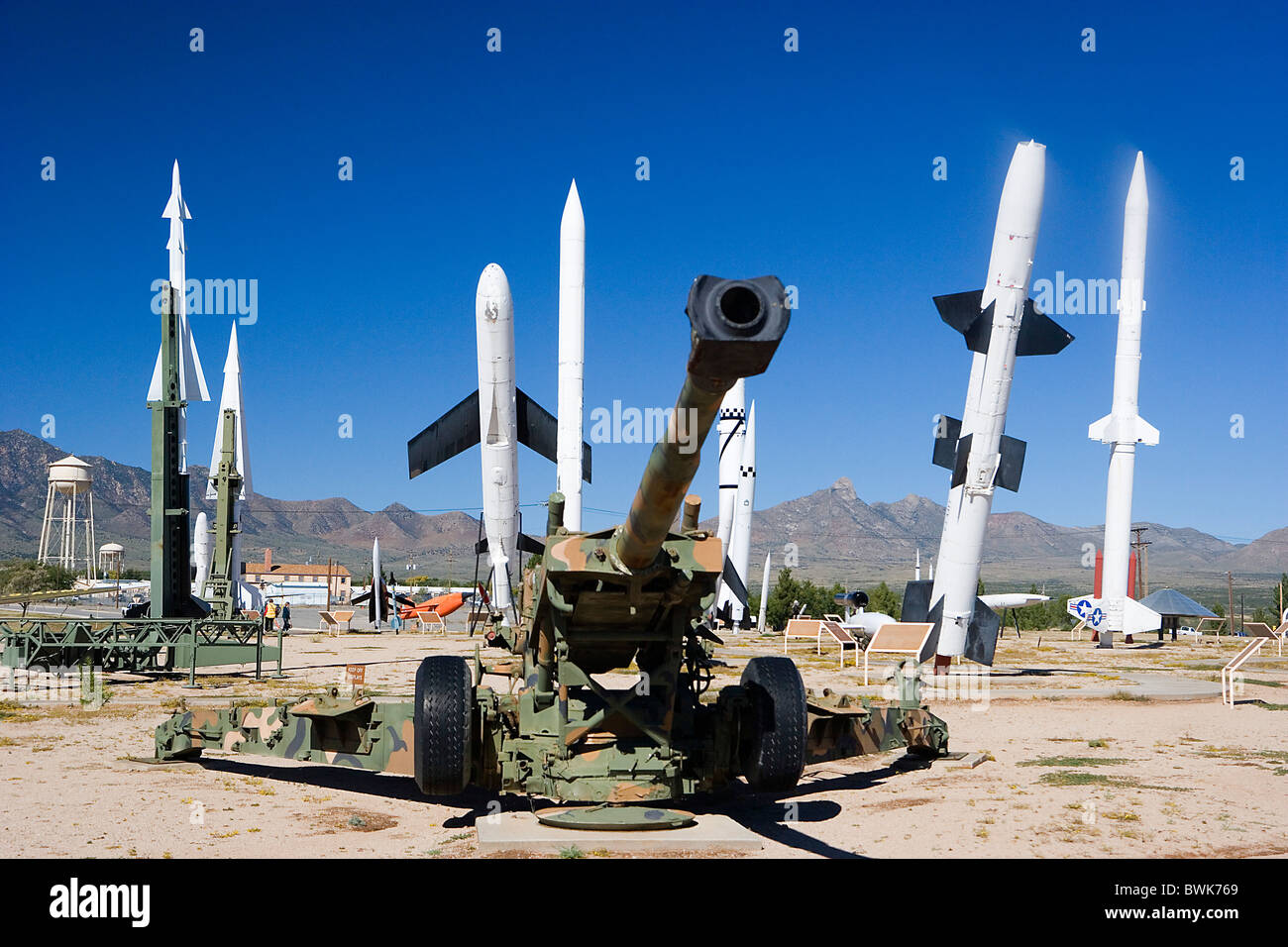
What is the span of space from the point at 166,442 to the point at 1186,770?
1604 centimetres

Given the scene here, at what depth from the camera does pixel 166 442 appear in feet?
60.7

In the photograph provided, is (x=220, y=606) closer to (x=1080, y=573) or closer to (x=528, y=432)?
(x=528, y=432)

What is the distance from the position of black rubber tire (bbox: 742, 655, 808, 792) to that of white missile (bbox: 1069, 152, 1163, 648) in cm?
2633

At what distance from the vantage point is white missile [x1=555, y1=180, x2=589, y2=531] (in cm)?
2064

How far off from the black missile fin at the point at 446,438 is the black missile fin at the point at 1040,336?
1084cm

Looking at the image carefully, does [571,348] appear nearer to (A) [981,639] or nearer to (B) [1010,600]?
(A) [981,639]

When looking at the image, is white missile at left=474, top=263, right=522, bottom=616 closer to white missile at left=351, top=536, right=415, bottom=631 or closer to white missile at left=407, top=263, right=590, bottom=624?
white missile at left=407, top=263, right=590, bottom=624

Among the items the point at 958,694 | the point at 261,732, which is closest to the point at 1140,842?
the point at 261,732

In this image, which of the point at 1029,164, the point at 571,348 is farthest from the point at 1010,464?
the point at 571,348

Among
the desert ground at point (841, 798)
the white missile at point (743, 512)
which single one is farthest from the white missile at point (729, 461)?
the desert ground at point (841, 798)

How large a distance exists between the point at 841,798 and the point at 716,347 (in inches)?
246

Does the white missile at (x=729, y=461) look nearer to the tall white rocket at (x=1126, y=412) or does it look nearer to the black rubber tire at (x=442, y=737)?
the tall white rocket at (x=1126, y=412)

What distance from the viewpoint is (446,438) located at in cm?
2209
